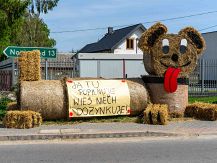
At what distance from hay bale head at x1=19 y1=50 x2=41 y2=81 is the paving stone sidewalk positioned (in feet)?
7.01

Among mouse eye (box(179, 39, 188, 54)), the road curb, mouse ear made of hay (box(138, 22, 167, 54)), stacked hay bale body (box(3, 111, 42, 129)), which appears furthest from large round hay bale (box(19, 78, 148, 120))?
mouse eye (box(179, 39, 188, 54))

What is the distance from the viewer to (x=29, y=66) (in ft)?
47.6

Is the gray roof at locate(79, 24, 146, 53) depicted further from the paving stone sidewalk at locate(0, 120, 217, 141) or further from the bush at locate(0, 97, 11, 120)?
the paving stone sidewalk at locate(0, 120, 217, 141)

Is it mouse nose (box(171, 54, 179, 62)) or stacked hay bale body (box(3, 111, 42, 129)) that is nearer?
stacked hay bale body (box(3, 111, 42, 129))

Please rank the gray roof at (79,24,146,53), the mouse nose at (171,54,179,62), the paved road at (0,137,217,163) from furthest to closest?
the gray roof at (79,24,146,53) → the mouse nose at (171,54,179,62) → the paved road at (0,137,217,163)

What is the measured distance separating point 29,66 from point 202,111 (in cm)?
549

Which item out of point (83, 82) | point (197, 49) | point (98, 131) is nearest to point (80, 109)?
point (83, 82)

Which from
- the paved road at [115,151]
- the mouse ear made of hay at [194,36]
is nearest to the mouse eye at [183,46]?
the mouse ear made of hay at [194,36]

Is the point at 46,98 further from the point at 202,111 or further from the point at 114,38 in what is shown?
the point at 114,38

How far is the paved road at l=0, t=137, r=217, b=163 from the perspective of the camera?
8.83 meters

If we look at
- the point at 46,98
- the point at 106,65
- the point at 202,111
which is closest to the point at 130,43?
the point at 106,65

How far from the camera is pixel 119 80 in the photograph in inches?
576

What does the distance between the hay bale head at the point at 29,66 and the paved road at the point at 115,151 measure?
389 cm

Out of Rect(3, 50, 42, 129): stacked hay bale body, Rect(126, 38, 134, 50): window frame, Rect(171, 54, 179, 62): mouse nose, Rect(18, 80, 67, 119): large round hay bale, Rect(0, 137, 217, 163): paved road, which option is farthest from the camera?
Rect(126, 38, 134, 50): window frame
